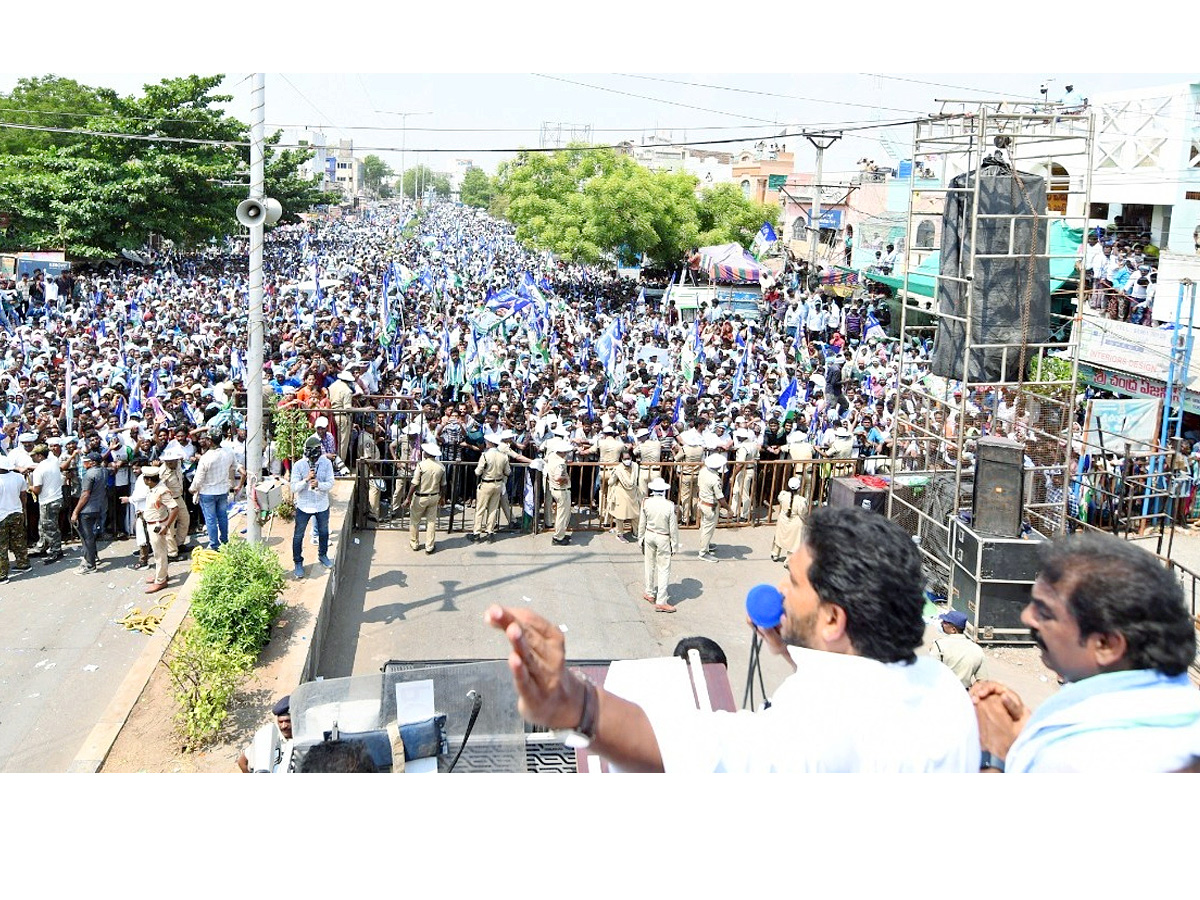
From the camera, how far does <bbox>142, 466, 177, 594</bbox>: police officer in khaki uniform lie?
940cm

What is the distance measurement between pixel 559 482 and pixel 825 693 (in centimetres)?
941

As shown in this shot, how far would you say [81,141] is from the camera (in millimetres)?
34219

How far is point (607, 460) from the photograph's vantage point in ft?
37.7

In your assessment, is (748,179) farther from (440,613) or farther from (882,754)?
(882,754)

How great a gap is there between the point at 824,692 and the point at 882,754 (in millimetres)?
133

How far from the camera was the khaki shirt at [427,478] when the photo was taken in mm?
10625

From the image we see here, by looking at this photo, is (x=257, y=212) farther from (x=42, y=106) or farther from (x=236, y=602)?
(x=42, y=106)

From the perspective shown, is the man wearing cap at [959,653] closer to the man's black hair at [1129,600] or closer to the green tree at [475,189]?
the man's black hair at [1129,600]

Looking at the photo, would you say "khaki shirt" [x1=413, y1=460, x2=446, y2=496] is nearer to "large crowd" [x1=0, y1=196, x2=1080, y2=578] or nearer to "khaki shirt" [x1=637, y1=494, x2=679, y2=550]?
"large crowd" [x1=0, y1=196, x2=1080, y2=578]

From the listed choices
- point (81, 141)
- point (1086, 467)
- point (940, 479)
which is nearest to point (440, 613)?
point (940, 479)

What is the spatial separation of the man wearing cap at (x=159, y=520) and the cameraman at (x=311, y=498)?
4.10 ft

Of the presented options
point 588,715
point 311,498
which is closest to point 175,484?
point 311,498

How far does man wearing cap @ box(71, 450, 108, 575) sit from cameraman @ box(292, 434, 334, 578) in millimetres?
2206

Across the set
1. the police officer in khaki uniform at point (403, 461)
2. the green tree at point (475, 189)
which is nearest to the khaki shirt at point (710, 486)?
the police officer in khaki uniform at point (403, 461)
